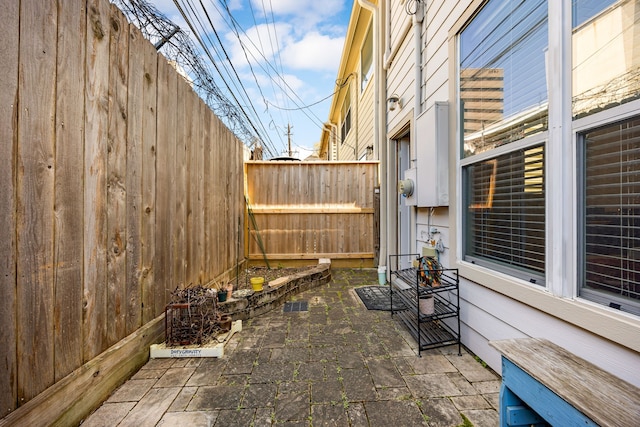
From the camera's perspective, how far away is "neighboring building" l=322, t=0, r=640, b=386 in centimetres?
121

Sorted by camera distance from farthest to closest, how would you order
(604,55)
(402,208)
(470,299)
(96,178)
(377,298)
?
1. (402,208)
2. (377,298)
3. (470,299)
4. (96,178)
5. (604,55)

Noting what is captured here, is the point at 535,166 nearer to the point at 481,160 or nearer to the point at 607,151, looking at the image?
the point at 607,151

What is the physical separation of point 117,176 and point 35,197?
21.1 inches

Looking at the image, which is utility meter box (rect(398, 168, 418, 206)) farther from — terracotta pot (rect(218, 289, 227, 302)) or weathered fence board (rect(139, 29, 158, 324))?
weathered fence board (rect(139, 29, 158, 324))

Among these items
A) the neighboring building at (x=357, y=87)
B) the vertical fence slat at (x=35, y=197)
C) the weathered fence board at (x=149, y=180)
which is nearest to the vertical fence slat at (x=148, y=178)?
the weathered fence board at (x=149, y=180)

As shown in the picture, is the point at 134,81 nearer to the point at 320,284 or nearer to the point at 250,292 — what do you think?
the point at 250,292

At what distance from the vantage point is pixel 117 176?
178 cm

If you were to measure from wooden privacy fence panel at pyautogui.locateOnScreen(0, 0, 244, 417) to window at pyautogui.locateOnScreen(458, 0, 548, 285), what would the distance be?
8.20ft

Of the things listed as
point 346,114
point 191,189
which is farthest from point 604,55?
point 346,114

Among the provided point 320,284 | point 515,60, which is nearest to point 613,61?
point 515,60

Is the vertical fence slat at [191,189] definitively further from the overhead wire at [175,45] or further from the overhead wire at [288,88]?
the overhead wire at [288,88]

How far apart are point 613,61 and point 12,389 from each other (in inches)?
116

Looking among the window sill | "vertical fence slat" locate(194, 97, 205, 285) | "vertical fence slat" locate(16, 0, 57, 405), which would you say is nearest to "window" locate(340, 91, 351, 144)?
"vertical fence slat" locate(194, 97, 205, 285)

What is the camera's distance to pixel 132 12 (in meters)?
2.14
